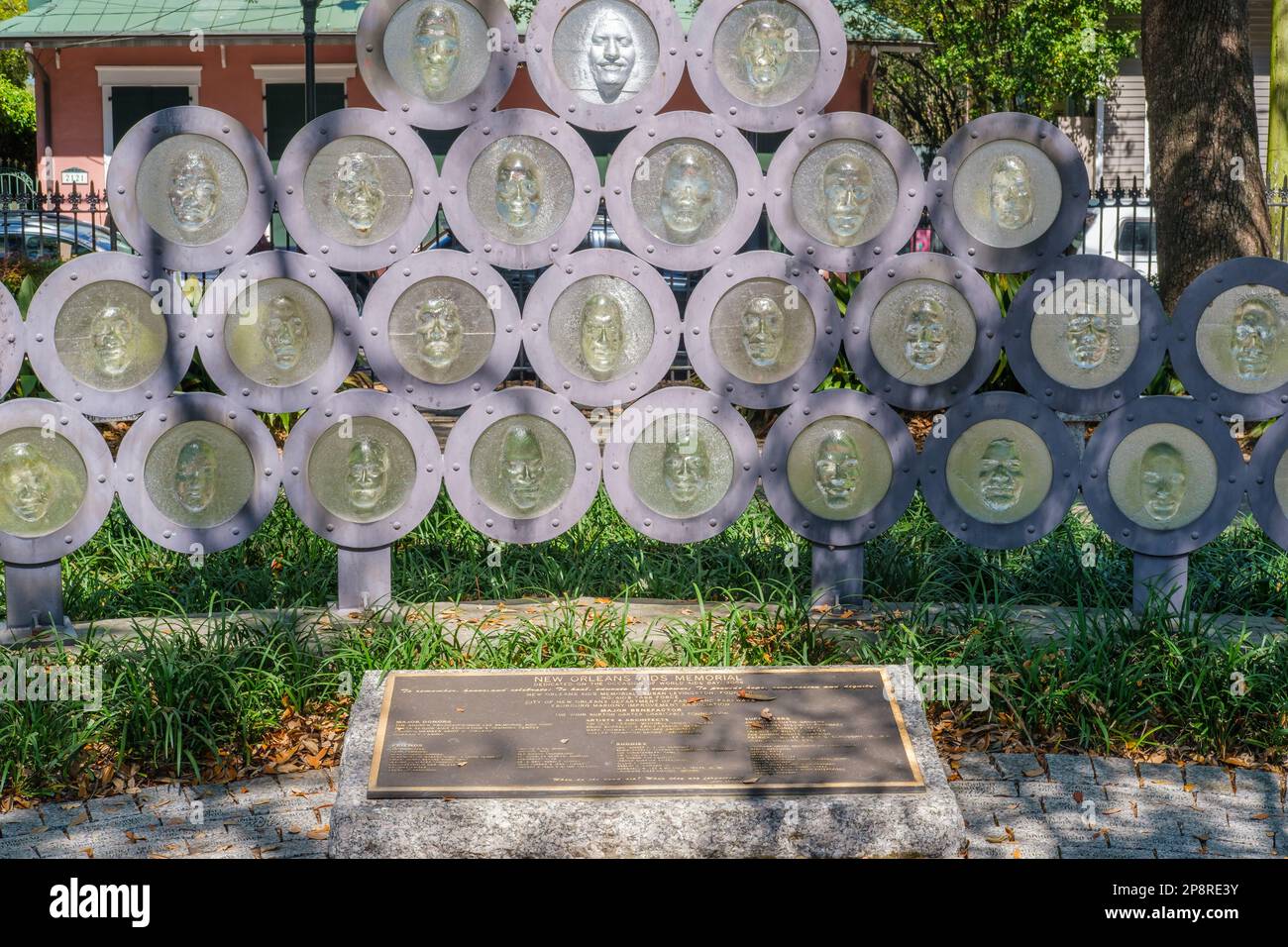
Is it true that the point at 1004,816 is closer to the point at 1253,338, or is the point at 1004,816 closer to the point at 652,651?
the point at 652,651

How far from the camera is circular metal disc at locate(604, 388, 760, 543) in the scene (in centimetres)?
559

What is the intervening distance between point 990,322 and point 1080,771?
184cm

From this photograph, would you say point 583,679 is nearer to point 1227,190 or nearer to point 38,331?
point 38,331

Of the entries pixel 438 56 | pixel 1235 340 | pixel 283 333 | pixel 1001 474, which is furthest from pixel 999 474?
pixel 283 333

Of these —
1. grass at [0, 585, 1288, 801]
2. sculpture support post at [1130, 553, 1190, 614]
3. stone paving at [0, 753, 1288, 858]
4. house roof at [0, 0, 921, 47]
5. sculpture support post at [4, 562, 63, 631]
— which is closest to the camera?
stone paving at [0, 753, 1288, 858]

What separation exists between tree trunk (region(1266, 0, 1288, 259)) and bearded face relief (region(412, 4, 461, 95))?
1034 cm

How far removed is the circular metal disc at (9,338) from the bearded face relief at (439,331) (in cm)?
153

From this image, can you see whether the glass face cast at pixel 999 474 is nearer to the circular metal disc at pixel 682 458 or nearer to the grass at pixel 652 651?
the grass at pixel 652 651

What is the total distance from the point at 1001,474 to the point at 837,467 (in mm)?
660

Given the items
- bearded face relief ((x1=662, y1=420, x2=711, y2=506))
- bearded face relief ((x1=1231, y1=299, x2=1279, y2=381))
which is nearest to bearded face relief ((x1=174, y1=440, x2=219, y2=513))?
bearded face relief ((x1=662, y1=420, x2=711, y2=506))

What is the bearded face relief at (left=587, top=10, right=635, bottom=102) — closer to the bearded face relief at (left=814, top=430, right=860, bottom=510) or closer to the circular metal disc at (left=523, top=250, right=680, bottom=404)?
the circular metal disc at (left=523, top=250, right=680, bottom=404)

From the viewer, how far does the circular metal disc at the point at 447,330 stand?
215 inches

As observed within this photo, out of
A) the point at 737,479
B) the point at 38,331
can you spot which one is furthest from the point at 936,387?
the point at 38,331

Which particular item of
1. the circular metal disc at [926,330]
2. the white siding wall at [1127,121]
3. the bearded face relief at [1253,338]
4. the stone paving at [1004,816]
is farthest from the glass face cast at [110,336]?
the white siding wall at [1127,121]
